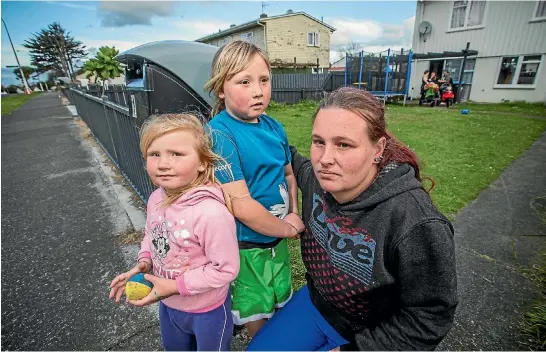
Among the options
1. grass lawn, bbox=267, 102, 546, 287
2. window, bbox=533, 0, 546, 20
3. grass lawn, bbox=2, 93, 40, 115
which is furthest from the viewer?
grass lawn, bbox=2, 93, 40, 115

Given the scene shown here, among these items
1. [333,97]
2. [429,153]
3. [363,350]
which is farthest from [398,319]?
[429,153]

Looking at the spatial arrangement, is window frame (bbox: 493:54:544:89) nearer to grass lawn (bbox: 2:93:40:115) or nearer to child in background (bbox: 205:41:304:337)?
child in background (bbox: 205:41:304:337)

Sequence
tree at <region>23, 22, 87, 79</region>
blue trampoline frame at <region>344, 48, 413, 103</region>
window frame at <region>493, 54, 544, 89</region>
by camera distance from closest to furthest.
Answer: window frame at <region>493, 54, 544, 89</region> → blue trampoline frame at <region>344, 48, 413, 103</region> → tree at <region>23, 22, 87, 79</region>

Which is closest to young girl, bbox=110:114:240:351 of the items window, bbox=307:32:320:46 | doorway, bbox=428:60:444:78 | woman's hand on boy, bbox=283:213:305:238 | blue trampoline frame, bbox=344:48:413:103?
woman's hand on boy, bbox=283:213:305:238

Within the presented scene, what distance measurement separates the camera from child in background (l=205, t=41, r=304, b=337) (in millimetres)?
1387

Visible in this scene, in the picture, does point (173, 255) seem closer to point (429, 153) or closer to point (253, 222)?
point (253, 222)

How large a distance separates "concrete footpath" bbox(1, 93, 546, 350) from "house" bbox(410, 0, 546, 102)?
43.1 feet

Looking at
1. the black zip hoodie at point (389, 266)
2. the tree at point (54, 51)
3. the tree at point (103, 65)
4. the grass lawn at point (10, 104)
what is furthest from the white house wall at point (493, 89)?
the tree at point (54, 51)

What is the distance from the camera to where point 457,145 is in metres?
6.90

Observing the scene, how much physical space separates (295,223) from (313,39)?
32297mm

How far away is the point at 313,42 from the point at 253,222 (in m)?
32.5

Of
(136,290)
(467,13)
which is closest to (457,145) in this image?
(136,290)

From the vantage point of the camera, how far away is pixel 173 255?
4.59ft

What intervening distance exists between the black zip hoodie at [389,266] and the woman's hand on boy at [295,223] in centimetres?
13
